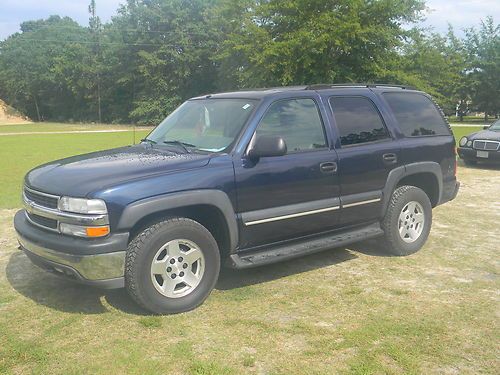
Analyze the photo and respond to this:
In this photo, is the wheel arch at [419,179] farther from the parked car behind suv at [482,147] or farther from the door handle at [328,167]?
the parked car behind suv at [482,147]

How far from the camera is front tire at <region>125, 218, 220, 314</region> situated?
3.88 m

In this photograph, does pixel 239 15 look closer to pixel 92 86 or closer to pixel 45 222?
pixel 92 86

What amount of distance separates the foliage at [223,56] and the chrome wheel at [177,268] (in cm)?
2812

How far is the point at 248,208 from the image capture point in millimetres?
4363

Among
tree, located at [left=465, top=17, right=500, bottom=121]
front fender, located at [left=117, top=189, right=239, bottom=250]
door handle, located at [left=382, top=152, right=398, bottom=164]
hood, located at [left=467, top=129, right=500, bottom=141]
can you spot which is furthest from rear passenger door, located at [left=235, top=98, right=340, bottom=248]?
tree, located at [left=465, top=17, right=500, bottom=121]

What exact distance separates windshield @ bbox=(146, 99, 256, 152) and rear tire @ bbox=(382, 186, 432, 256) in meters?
2.01

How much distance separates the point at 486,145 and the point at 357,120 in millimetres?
9069

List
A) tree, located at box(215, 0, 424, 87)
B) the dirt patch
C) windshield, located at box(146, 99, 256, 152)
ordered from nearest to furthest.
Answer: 1. windshield, located at box(146, 99, 256, 152)
2. tree, located at box(215, 0, 424, 87)
3. the dirt patch

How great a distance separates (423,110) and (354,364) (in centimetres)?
366

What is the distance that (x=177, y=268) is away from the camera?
4.11 metres

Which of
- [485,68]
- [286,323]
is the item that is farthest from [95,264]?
[485,68]

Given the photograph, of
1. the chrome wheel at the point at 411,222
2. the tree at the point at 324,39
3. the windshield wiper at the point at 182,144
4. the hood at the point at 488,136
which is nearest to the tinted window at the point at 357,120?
the chrome wheel at the point at 411,222

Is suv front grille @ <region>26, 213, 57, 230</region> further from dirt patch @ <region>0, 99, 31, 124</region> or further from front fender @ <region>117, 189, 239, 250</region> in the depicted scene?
dirt patch @ <region>0, 99, 31, 124</region>

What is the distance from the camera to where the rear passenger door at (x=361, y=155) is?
198 inches
